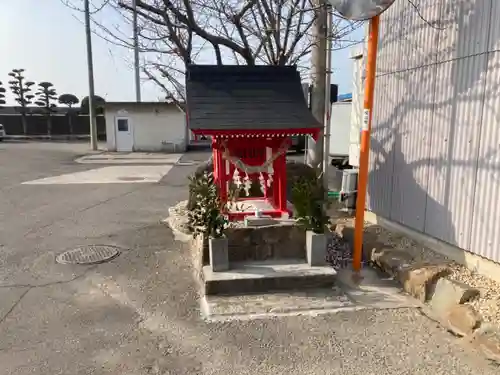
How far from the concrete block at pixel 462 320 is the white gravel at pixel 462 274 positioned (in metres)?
0.08

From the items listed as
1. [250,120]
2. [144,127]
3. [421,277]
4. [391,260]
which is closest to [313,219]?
[391,260]

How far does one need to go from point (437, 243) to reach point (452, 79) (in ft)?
5.92

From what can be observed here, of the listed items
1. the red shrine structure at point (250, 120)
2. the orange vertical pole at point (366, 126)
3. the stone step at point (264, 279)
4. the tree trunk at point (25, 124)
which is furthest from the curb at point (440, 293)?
the tree trunk at point (25, 124)

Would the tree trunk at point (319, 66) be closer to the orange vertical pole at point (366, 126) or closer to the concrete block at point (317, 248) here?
the orange vertical pole at point (366, 126)

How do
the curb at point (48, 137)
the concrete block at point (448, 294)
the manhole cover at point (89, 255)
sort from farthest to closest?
the curb at point (48, 137) < the manhole cover at point (89, 255) < the concrete block at point (448, 294)

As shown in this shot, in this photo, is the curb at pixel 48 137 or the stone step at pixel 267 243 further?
the curb at pixel 48 137

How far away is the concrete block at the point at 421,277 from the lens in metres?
3.82

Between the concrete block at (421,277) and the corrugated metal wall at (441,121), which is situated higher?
the corrugated metal wall at (441,121)

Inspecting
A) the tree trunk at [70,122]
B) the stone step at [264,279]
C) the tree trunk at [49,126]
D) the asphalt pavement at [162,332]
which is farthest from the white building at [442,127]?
the tree trunk at [49,126]

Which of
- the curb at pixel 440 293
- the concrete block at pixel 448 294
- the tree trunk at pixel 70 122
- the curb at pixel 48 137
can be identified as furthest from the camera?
the tree trunk at pixel 70 122

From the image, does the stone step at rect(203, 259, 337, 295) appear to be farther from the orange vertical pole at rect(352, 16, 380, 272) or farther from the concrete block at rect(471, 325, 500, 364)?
the concrete block at rect(471, 325, 500, 364)

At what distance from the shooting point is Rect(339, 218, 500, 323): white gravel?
3.22 m

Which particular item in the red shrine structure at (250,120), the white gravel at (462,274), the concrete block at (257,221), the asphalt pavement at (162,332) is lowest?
the asphalt pavement at (162,332)

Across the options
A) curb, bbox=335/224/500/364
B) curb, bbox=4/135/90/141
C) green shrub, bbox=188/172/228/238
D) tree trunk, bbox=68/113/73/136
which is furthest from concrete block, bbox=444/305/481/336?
tree trunk, bbox=68/113/73/136
